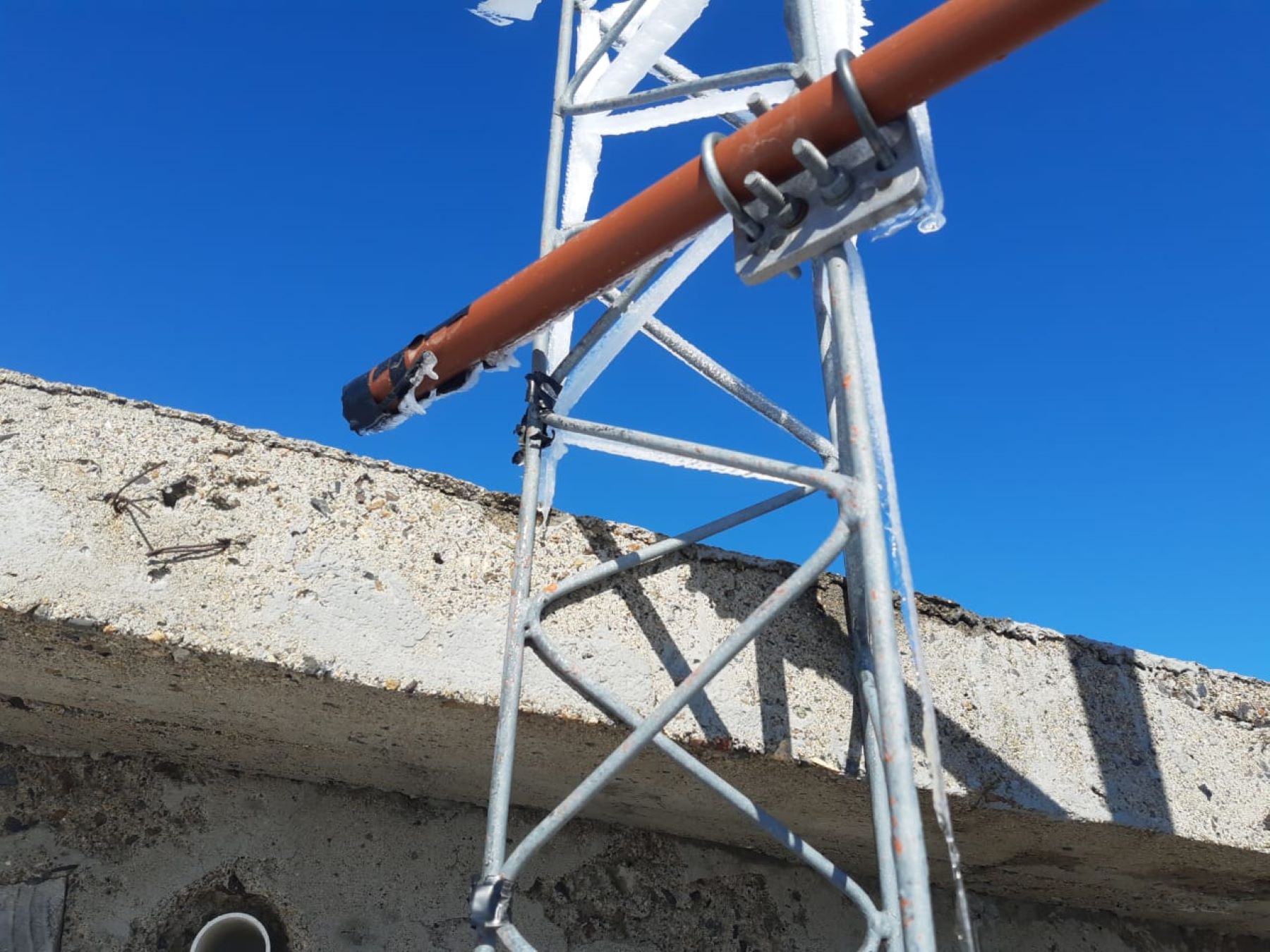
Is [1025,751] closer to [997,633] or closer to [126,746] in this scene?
[997,633]

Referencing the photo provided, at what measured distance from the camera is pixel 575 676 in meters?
1.90

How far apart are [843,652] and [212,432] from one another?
1413mm

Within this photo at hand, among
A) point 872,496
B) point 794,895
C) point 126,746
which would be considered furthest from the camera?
point 794,895

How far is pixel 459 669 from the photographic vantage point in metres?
1.94

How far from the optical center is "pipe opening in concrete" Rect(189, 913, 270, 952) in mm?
2139

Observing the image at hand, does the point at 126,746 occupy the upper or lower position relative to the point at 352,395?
lower

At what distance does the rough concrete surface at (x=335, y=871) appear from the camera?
87.9 inches

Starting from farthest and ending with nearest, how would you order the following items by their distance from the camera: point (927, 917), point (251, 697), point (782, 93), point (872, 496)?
point (782, 93) < point (251, 697) < point (872, 496) < point (927, 917)

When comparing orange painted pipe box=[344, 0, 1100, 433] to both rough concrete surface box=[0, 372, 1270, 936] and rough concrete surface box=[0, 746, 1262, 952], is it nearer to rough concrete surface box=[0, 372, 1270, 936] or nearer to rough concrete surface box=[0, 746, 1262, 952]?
rough concrete surface box=[0, 372, 1270, 936]

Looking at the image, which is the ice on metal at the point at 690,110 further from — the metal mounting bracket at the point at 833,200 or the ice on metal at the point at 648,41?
the metal mounting bracket at the point at 833,200

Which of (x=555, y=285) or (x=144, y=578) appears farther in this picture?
(x=555, y=285)

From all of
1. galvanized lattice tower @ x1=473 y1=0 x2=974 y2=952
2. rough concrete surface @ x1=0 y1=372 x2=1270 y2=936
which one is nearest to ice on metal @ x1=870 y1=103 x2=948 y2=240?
galvanized lattice tower @ x1=473 y1=0 x2=974 y2=952

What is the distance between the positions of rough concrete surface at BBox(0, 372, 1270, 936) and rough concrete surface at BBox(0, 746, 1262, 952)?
0.27 ft

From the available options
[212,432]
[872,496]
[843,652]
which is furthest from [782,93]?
[212,432]
